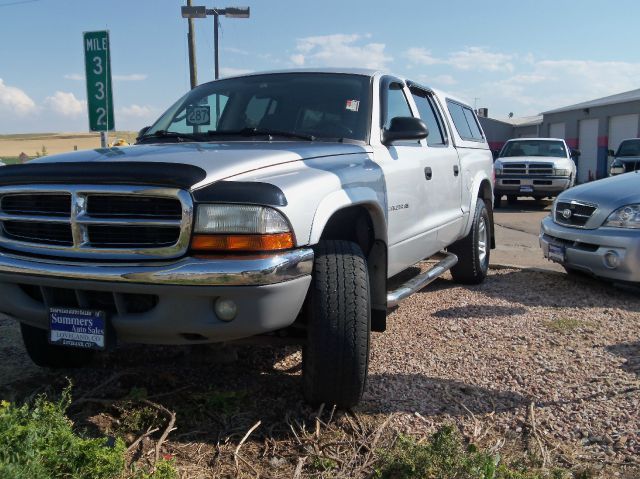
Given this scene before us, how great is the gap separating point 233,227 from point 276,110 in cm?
176

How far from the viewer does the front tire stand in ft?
9.57

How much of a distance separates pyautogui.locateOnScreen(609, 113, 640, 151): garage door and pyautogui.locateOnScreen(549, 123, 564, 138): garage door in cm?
542

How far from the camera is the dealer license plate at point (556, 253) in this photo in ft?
20.4

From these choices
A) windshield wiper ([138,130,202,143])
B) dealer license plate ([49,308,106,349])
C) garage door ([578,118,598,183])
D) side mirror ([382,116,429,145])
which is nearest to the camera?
dealer license plate ([49,308,106,349])

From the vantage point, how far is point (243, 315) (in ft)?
8.91

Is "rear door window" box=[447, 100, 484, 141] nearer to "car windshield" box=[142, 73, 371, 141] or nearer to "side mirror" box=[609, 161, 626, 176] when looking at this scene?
"car windshield" box=[142, 73, 371, 141]

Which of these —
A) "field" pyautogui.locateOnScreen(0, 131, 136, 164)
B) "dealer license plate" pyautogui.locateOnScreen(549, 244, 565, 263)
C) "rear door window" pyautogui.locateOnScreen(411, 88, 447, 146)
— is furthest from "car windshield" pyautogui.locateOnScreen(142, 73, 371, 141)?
"field" pyautogui.locateOnScreen(0, 131, 136, 164)

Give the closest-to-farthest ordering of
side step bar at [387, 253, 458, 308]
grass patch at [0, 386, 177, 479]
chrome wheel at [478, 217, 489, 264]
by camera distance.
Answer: grass patch at [0, 386, 177, 479] → side step bar at [387, 253, 458, 308] → chrome wheel at [478, 217, 489, 264]

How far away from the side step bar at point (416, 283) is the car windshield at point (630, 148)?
44.7ft

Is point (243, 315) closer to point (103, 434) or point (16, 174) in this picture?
point (103, 434)

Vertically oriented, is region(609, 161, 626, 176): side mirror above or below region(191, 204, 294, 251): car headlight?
below

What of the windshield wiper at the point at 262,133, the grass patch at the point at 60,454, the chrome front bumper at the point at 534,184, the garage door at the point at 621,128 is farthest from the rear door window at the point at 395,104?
the garage door at the point at 621,128

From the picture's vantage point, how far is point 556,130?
36281 mm

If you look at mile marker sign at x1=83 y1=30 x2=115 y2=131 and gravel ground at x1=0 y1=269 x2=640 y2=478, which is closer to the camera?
gravel ground at x1=0 y1=269 x2=640 y2=478
